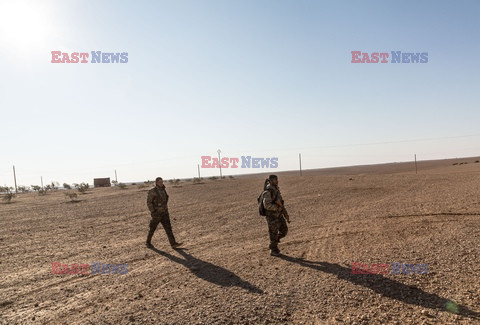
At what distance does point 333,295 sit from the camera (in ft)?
17.4

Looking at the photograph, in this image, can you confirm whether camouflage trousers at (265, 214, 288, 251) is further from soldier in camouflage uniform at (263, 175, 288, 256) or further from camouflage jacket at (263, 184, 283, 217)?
camouflage jacket at (263, 184, 283, 217)

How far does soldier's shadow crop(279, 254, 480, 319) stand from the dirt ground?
0.06 ft

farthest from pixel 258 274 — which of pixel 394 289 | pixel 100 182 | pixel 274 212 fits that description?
pixel 100 182

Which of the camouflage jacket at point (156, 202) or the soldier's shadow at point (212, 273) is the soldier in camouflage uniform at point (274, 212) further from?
the camouflage jacket at point (156, 202)

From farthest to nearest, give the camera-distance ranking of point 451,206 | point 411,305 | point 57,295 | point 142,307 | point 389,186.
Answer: point 389,186 → point 451,206 → point 57,295 → point 142,307 → point 411,305

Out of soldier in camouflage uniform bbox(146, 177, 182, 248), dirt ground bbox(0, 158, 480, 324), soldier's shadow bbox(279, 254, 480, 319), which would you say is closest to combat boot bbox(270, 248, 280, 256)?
dirt ground bbox(0, 158, 480, 324)

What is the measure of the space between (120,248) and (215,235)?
3.05 m

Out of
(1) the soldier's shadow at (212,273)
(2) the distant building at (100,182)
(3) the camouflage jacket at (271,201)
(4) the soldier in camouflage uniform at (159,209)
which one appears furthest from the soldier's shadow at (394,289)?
(2) the distant building at (100,182)

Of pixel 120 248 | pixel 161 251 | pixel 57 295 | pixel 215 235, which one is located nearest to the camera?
pixel 57 295

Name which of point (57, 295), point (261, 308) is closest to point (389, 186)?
point (261, 308)

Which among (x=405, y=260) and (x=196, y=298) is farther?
(x=405, y=260)

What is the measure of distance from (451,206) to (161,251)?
11.0 m

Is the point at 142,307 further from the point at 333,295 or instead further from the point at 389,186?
the point at 389,186

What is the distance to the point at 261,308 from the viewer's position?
494 centimetres
